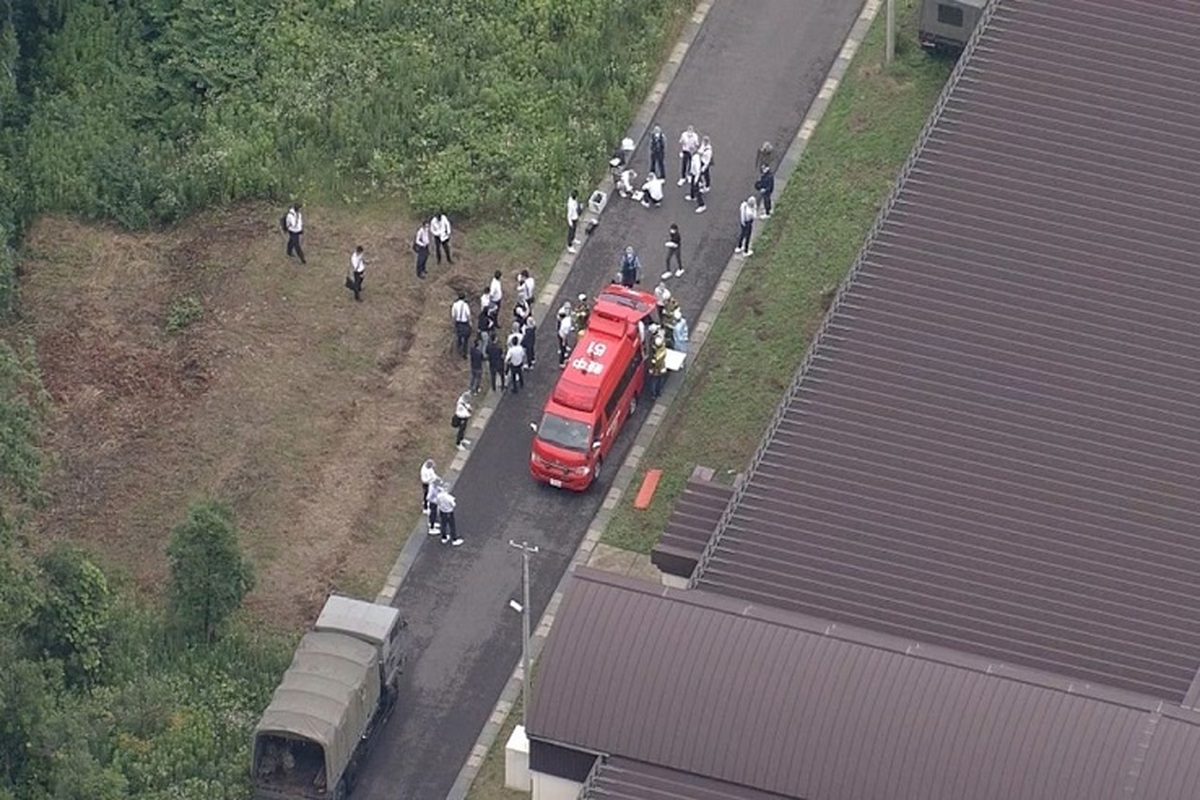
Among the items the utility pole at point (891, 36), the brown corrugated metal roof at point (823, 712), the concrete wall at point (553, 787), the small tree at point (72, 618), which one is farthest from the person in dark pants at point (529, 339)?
the concrete wall at point (553, 787)

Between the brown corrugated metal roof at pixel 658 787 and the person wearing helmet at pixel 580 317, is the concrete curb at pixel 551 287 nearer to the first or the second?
the person wearing helmet at pixel 580 317

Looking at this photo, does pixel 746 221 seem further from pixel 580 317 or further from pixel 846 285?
pixel 846 285

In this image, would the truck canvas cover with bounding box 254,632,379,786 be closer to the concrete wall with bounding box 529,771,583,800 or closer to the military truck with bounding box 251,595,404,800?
the military truck with bounding box 251,595,404,800

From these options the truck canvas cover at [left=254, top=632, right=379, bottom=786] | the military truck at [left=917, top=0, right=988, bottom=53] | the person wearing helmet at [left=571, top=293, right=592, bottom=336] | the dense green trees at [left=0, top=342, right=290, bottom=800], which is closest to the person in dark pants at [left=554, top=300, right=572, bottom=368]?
the person wearing helmet at [left=571, top=293, right=592, bottom=336]

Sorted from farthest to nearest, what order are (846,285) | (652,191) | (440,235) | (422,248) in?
(652,191) → (440,235) → (422,248) → (846,285)

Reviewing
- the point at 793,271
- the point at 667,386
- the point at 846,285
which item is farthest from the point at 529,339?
the point at 846,285

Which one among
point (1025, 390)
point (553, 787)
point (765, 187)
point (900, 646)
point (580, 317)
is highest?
point (1025, 390)

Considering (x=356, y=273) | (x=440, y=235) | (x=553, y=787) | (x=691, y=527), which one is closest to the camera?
(x=553, y=787)
